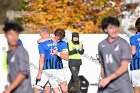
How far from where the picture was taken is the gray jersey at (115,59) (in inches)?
352

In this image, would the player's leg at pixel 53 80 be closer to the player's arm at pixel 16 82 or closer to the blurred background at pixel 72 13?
the player's arm at pixel 16 82

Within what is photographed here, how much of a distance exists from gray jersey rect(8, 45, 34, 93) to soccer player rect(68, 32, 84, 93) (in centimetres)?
723

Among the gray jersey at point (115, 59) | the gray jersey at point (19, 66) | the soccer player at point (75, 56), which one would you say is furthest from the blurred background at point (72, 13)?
the gray jersey at point (19, 66)

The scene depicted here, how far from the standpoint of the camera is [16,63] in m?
8.31

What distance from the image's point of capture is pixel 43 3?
22234mm

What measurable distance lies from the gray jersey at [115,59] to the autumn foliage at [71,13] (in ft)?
42.0

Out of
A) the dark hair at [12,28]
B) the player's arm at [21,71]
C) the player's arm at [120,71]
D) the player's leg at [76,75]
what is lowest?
the player's leg at [76,75]

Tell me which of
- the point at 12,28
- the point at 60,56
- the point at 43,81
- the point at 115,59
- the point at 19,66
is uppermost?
the point at 12,28

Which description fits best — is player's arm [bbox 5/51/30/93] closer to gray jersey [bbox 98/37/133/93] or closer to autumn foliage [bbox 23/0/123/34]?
gray jersey [bbox 98/37/133/93]

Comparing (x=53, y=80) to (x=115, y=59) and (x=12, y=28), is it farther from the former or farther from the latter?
(x=12, y=28)

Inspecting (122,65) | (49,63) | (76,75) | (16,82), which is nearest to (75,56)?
(76,75)

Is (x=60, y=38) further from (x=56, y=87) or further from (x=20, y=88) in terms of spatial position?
(x=20, y=88)

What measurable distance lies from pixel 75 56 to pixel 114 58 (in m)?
6.77

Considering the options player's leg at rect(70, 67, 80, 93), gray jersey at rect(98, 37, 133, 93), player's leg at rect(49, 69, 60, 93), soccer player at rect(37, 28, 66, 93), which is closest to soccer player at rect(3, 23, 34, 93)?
gray jersey at rect(98, 37, 133, 93)
